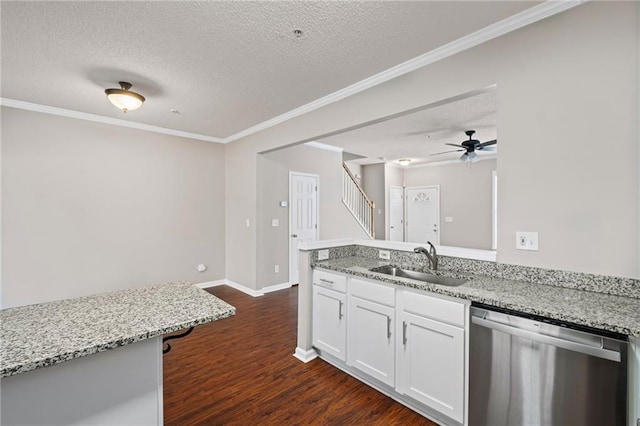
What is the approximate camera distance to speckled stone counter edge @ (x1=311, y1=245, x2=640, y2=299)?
1.63 m

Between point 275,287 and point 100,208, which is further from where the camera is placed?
point 275,287

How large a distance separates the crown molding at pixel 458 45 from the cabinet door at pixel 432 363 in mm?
2048

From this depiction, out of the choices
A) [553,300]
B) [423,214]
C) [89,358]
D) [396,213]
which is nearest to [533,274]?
[553,300]

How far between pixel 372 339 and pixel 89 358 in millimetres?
1802

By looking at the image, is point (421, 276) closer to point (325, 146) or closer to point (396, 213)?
point (325, 146)

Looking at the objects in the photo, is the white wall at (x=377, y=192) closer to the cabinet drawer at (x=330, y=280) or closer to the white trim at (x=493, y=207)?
the white trim at (x=493, y=207)

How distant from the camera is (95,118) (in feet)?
13.5

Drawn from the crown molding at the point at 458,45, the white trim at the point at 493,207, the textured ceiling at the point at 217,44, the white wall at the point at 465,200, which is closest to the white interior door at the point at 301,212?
the crown molding at the point at 458,45

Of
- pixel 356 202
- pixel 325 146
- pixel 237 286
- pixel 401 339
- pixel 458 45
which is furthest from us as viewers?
pixel 356 202

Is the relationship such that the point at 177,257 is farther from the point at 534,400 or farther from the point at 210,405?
the point at 534,400

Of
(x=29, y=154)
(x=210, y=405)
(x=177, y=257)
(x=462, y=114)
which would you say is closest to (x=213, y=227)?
(x=177, y=257)

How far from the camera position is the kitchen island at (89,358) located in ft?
3.12

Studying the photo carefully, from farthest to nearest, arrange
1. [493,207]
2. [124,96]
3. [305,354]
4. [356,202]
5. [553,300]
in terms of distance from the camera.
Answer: [356,202] → [493,207] → [124,96] → [305,354] → [553,300]

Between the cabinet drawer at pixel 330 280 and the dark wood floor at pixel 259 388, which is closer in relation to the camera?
the dark wood floor at pixel 259 388
